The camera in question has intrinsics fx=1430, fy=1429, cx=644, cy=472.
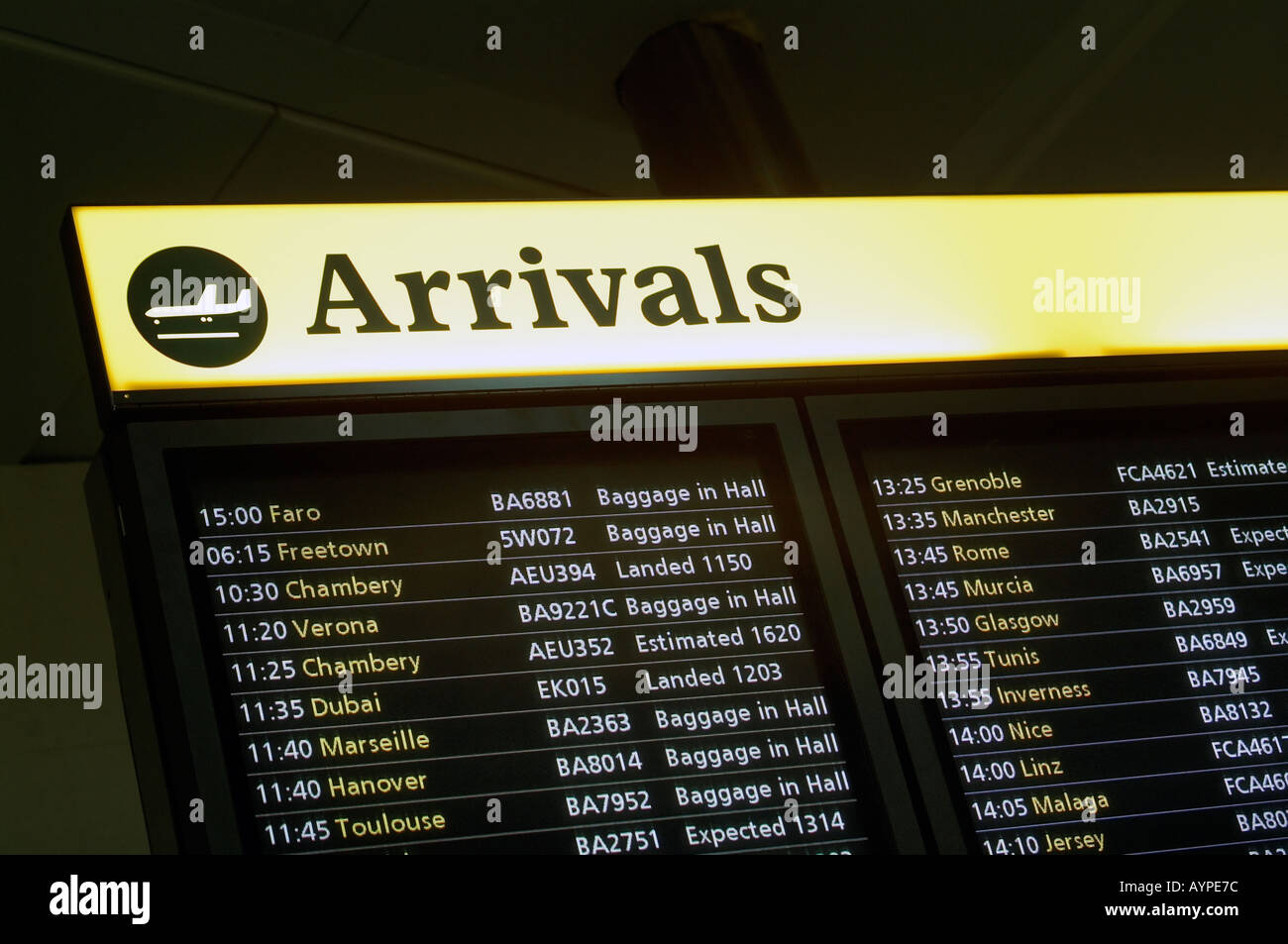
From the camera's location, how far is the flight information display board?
2.08 meters

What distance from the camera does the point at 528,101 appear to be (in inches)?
146

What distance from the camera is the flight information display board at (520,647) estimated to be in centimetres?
208

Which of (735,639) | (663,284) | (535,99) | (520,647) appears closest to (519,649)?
(520,647)

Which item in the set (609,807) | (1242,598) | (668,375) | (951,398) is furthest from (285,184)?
(1242,598)

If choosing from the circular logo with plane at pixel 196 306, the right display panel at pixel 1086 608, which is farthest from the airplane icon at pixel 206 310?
the right display panel at pixel 1086 608

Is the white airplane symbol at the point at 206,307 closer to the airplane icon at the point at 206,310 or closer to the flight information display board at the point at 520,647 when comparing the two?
the airplane icon at the point at 206,310

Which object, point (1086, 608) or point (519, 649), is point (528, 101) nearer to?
point (519, 649)

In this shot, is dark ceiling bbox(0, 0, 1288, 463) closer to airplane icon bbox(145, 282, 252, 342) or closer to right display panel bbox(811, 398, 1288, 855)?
airplane icon bbox(145, 282, 252, 342)

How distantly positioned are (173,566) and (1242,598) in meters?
1.78

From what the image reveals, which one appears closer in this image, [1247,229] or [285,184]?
[1247,229]

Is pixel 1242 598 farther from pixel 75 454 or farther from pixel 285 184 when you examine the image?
pixel 75 454

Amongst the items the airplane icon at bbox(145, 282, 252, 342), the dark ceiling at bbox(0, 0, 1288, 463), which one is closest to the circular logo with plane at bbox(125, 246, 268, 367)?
the airplane icon at bbox(145, 282, 252, 342)

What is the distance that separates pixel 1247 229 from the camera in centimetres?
279

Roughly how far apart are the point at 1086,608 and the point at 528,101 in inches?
80.9
